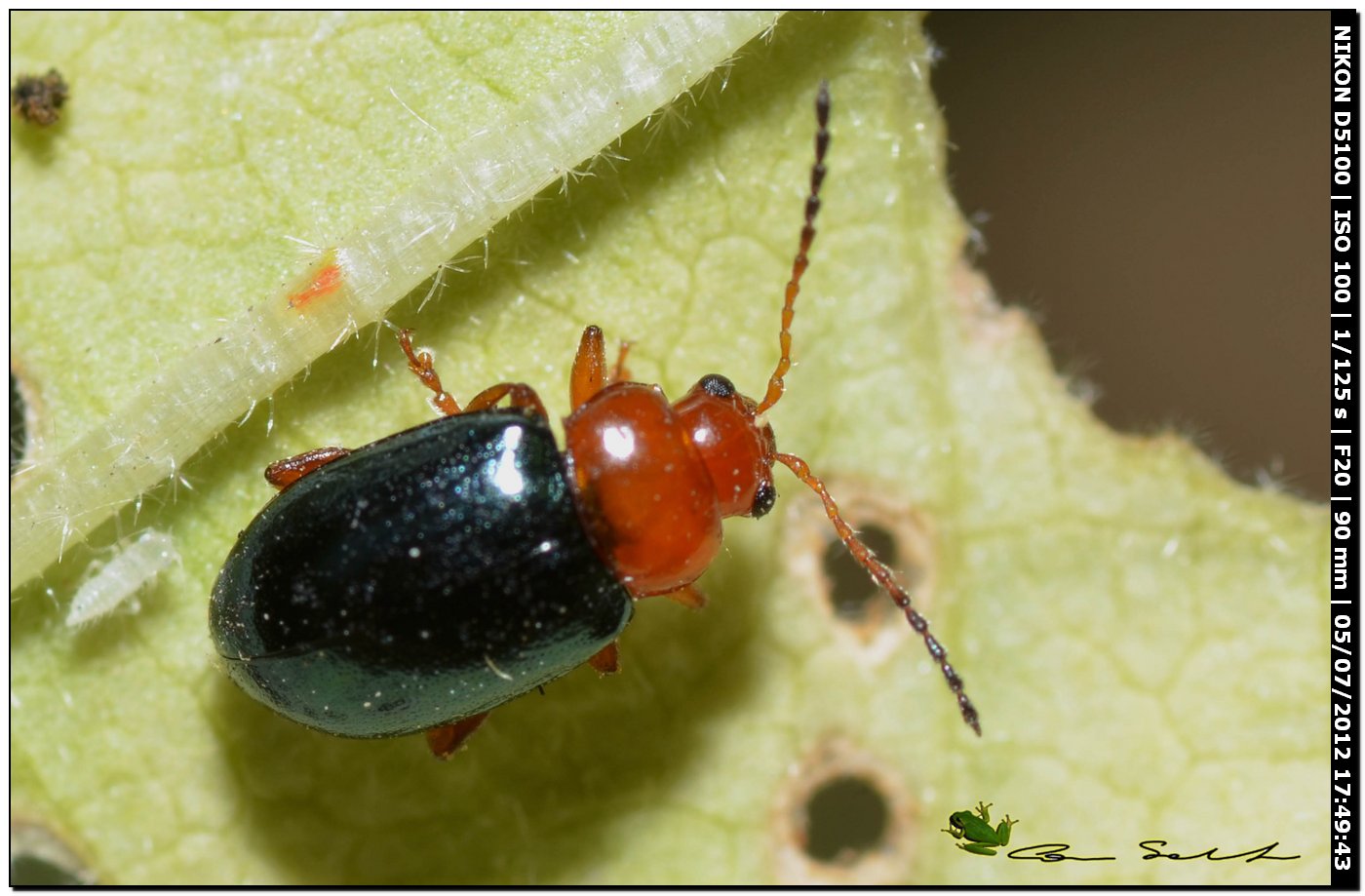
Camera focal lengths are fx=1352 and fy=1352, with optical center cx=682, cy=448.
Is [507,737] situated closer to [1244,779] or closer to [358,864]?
[358,864]

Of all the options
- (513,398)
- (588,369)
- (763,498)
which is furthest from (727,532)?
(513,398)

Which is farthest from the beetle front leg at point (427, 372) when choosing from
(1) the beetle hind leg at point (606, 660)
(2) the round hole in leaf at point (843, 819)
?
(2) the round hole in leaf at point (843, 819)

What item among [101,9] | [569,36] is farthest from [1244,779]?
[101,9]

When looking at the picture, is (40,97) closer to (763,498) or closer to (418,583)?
(418,583)
